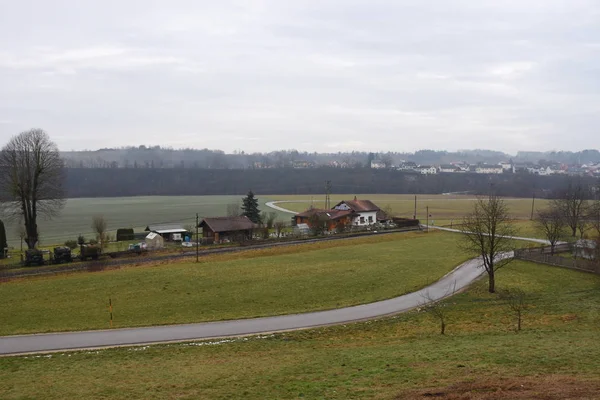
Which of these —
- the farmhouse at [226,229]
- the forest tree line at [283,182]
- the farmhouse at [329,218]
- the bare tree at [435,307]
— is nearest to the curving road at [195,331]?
the bare tree at [435,307]

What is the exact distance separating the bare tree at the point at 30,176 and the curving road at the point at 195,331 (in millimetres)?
32732

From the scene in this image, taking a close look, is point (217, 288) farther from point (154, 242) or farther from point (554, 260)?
point (554, 260)

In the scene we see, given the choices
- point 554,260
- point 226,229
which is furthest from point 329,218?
point 554,260

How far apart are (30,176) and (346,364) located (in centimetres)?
4671

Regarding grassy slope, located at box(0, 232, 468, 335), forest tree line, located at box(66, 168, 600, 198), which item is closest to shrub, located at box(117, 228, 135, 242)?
grassy slope, located at box(0, 232, 468, 335)

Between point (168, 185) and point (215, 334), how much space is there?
161 m

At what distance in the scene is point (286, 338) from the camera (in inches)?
842

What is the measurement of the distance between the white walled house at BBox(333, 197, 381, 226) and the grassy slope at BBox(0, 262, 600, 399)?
51.7 meters

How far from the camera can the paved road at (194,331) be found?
20.9 meters

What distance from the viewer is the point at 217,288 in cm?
3191

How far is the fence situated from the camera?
37.7 meters

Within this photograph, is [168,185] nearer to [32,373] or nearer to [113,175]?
[113,175]

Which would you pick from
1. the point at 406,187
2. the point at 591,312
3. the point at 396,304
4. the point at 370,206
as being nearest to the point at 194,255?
the point at 396,304

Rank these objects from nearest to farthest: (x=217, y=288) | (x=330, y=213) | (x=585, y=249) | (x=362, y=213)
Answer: (x=217, y=288)
(x=585, y=249)
(x=330, y=213)
(x=362, y=213)
